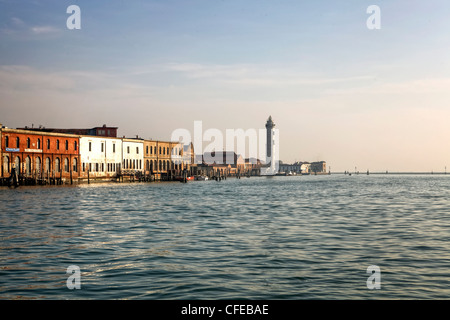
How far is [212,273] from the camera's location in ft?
37.7

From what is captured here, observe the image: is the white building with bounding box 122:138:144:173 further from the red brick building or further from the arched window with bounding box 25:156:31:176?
the arched window with bounding box 25:156:31:176

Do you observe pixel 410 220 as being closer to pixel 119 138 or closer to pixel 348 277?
pixel 348 277

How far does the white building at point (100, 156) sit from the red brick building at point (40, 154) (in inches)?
68.4

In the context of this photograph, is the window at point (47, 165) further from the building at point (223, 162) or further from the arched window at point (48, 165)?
the building at point (223, 162)

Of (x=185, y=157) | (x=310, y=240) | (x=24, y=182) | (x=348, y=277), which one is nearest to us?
(x=348, y=277)

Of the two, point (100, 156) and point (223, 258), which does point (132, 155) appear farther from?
point (223, 258)

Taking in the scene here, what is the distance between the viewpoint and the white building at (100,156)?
248 feet

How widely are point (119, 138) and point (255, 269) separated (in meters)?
75.6

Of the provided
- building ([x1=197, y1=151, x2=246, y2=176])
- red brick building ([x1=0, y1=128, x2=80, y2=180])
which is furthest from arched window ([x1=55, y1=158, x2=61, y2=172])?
building ([x1=197, y1=151, x2=246, y2=176])

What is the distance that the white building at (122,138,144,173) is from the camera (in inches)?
3420

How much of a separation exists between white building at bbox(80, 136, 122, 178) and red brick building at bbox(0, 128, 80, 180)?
174 cm

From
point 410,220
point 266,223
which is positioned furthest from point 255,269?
point 410,220

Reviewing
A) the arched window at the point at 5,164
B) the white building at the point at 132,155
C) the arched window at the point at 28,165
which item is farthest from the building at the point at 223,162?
the arched window at the point at 5,164
